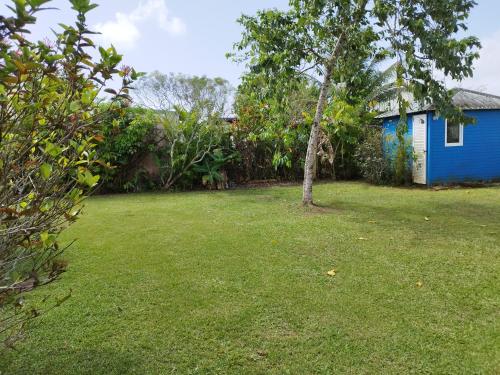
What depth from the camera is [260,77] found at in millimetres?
8484

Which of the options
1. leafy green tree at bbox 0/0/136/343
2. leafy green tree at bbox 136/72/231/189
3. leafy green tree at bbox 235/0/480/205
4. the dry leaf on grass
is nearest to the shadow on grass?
leafy green tree at bbox 0/0/136/343

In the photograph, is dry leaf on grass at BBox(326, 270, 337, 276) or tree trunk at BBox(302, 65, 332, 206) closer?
dry leaf on grass at BBox(326, 270, 337, 276)

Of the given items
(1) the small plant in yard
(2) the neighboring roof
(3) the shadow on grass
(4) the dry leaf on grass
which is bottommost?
(3) the shadow on grass

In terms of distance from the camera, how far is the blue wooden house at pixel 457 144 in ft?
40.5

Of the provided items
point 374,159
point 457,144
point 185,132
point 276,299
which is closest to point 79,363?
point 276,299

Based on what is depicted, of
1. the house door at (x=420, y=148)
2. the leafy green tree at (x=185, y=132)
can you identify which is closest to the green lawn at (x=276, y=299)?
the house door at (x=420, y=148)

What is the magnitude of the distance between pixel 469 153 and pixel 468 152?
0.07 metres

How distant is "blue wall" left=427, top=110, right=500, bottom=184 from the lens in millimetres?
12359

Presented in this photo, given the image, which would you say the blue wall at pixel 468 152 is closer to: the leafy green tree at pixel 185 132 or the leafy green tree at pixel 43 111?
the leafy green tree at pixel 185 132

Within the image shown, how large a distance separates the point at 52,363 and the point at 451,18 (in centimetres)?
763

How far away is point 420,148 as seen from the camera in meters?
12.7

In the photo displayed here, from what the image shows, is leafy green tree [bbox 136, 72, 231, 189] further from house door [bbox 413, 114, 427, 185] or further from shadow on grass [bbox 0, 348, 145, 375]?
shadow on grass [bbox 0, 348, 145, 375]

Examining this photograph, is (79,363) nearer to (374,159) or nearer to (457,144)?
(374,159)

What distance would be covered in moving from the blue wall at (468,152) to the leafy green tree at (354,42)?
5.07m
